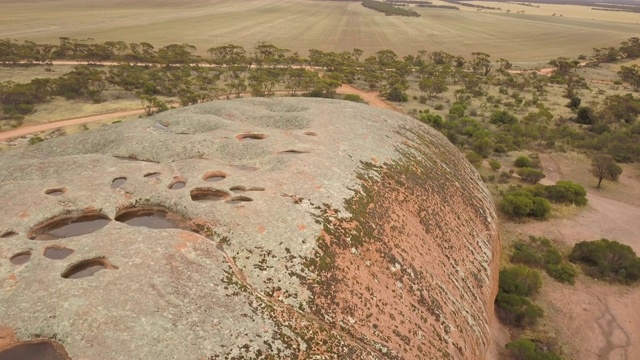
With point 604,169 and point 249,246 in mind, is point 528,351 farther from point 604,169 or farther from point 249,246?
point 604,169

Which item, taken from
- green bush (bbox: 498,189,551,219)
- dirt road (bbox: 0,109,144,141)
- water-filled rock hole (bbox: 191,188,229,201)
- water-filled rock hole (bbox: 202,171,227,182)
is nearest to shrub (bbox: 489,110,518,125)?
green bush (bbox: 498,189,551,219)

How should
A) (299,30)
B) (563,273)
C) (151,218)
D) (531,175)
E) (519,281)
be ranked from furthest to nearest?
(299,30) → (531,175) → (563,273) → (519,281) → (151,218)

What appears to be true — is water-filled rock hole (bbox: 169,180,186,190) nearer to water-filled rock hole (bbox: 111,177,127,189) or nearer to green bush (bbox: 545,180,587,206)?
water-filled rock hole (bbox: 111,177,127,189)

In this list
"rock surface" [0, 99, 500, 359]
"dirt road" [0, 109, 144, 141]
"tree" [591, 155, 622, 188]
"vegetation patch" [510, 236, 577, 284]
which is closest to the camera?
"rock surface" [0, 99, 500, 359]

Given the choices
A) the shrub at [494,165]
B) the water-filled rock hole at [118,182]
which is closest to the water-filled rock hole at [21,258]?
the water-filled rock hole at [118,182]

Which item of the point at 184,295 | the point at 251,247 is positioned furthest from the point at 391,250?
the point at 184,295

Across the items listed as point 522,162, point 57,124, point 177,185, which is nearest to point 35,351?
point 177,185

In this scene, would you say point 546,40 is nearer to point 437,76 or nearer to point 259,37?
point 437,76
